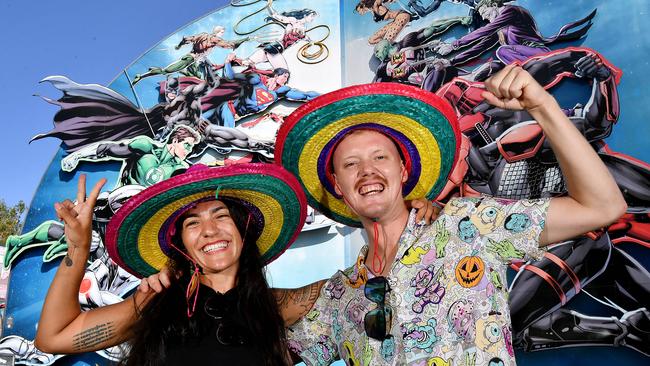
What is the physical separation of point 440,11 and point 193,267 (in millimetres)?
4449

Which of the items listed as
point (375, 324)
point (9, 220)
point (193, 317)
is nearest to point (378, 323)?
point (375, 324)

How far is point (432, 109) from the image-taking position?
2.12 metres

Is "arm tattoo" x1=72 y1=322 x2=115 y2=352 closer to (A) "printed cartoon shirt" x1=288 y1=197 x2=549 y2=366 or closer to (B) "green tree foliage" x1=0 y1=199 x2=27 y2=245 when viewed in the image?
(A) "printed cartoon shirt" x1=288 y1=197 x2=549 y2=366

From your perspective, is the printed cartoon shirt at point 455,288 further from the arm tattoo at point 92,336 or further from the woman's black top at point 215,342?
the arm tattoo at point 92,336

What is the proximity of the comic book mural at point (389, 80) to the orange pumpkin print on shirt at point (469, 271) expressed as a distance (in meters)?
3.24

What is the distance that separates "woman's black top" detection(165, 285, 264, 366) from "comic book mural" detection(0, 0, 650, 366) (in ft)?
10.8

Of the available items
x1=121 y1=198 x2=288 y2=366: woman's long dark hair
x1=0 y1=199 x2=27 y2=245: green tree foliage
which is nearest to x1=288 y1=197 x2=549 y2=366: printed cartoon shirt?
x1=121 y1=198 x2=288 y2=366: woman's long dark hair

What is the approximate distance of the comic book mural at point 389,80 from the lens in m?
4.35

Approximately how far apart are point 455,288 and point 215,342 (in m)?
0.99

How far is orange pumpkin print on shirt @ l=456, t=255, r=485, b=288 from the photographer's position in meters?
1.67

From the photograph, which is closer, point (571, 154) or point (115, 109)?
point (571, 154)

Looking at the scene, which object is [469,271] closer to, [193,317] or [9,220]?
[193,317]

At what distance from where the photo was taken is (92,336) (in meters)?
2.01

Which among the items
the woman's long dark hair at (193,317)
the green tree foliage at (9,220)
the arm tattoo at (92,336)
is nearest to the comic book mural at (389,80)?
the woman's long dark hair at (193,317)
